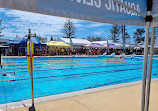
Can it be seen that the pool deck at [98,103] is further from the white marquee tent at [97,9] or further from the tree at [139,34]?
the tree at [139,34]

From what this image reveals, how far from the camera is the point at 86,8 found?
1513 millimetres

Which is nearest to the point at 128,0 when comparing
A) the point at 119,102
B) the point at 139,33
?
the point at 119,102

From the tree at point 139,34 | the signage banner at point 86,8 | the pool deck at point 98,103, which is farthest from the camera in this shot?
the tree at point 139,34

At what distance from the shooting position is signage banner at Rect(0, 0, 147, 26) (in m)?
1.20

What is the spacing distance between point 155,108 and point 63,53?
2265cm

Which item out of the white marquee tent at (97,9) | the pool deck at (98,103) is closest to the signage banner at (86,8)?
the white marquee tent at (97,9)

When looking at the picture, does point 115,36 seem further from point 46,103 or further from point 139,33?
point 46,103

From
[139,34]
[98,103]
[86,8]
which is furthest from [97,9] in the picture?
[139,34]

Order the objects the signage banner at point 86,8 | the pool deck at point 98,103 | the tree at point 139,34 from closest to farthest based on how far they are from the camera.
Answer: the signage banner at point 86,8 < the pool deck at point 98,103 < the tree at point 139,34

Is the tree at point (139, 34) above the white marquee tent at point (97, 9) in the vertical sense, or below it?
above

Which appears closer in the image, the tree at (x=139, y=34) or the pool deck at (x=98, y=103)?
the pool deck at (x=98, y=103)

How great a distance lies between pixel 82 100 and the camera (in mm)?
3359

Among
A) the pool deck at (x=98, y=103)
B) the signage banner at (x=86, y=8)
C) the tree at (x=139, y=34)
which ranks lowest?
the pool deck at (x=98, y=103)

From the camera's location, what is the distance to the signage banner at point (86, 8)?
1199mm
